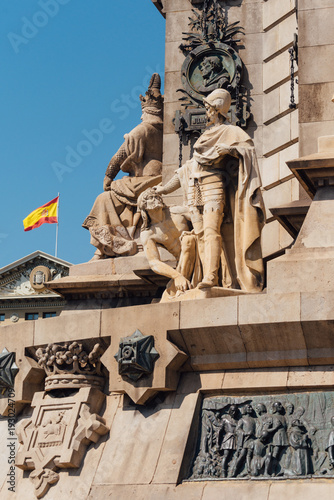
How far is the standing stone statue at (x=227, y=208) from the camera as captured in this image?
54.0 feet

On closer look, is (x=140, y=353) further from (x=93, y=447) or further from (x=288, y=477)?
(x=288, y=477)

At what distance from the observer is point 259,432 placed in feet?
46.5

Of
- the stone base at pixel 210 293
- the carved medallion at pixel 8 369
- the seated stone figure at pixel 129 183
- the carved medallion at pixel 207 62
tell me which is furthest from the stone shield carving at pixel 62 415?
the carved medallion at pixel 207 62

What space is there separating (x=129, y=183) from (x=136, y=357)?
28.1 feet

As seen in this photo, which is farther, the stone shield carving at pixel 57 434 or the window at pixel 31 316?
the window at pixel 31 316

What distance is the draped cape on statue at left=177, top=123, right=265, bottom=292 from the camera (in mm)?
16469

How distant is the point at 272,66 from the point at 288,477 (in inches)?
417

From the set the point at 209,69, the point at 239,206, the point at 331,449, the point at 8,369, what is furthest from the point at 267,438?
the point at 209,69

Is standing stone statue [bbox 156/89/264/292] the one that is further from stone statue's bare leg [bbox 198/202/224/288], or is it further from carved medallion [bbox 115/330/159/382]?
carved medallion [bbox 115/330/159/382]

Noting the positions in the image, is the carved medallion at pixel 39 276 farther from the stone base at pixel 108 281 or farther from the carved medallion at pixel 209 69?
the carved medallion at pixel 209 69

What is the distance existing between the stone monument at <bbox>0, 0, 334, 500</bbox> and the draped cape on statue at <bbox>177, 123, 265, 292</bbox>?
0.02 m

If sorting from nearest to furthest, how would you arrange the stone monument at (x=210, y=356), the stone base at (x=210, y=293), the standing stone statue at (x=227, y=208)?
the stone monument at (x=210, y=356) < the stone base at (x=210, y=293) < the standing stone statue at (x=227, y=208)

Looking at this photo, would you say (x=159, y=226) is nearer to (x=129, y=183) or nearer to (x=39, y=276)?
(x=129, y=183)

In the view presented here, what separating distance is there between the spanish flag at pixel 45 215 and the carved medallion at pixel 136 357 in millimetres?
26202
